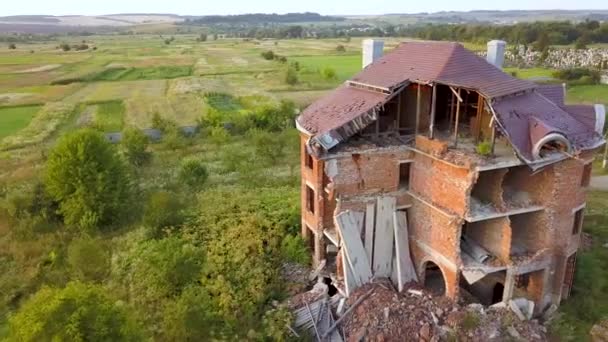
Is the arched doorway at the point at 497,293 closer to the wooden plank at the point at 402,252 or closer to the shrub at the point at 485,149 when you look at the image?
the wooden plank at the point at 402,252

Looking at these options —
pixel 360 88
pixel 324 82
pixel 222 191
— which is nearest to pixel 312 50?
pixel 324 82

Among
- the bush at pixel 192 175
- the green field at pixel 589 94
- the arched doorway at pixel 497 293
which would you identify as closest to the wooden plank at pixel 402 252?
the arched doorway at pixel 497 293

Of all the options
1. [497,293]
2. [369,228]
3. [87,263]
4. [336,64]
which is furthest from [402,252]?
[336,64]

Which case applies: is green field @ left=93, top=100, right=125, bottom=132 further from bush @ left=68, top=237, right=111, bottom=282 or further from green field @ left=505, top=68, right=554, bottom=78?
green field @ left=505, top=68, right=554, bottom=78

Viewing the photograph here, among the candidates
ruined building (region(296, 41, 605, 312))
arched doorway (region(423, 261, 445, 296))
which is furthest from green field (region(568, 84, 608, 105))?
arched doorway (region(423, 261, 445, 296))

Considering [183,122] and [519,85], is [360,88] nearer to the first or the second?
[519,85]

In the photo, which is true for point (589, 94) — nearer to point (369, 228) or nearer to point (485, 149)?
point (485, 149)
